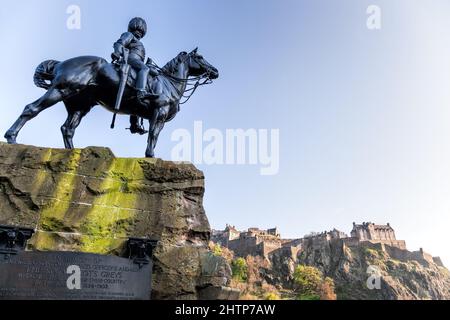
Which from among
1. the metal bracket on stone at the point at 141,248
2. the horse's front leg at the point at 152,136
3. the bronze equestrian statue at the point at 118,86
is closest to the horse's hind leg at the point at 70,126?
the bronze equestrian statue at the point at 118,86

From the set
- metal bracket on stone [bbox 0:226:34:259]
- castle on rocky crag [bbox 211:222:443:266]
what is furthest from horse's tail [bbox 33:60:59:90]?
castle on rocky crag [bbox 211:222:443:266]

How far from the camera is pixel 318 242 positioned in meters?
104

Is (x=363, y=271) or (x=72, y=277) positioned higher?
(x=363, y=271)

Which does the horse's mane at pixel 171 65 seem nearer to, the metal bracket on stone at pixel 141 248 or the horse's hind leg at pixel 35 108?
the horse's hind leg at pixel 35 108

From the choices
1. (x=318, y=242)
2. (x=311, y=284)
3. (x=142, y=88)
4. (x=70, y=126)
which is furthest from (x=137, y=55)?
(x=318, y=242)

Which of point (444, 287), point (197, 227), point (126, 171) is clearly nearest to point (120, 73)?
point (126, 171)

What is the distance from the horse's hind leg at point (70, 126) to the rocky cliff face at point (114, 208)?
5.74ft

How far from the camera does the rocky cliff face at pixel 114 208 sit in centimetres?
684

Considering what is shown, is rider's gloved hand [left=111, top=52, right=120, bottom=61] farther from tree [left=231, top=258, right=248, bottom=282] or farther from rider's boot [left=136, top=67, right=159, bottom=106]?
tree [left=231, top=258, right=248, bottom=282]

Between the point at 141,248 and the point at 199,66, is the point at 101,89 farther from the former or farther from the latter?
the point at 141,248

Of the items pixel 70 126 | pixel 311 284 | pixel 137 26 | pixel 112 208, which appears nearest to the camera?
pixel 112 208

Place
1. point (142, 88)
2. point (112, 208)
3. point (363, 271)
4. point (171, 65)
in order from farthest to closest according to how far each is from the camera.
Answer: point (363, 271), point (171, 65), point (142, 88), point (112, 208)

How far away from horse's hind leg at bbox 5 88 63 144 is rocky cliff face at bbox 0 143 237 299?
0.57m

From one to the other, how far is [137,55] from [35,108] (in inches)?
112
